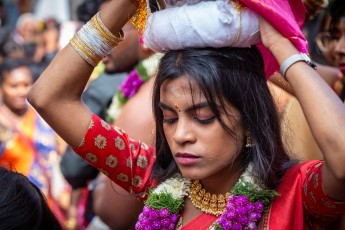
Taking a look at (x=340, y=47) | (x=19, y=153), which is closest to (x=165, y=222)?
(x=340, y=47)

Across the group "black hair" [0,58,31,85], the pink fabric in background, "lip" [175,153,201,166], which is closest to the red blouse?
"lip" [175,153,201,166]

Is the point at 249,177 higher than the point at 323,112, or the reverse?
the point at 323,112

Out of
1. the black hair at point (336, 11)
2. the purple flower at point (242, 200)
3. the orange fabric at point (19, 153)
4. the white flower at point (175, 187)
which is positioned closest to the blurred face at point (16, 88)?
the orange fabric at point (19, 153)

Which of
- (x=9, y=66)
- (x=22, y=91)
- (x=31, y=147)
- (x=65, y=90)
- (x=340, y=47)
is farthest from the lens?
(x=9, y=66)

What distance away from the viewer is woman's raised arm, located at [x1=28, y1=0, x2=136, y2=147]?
2.68 meters

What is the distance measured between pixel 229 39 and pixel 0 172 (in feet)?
2.93

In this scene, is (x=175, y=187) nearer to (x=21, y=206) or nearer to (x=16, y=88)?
(x=21, y=206)

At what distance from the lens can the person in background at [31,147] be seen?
5.10 metres

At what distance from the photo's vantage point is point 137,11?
2641 mm

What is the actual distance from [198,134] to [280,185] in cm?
37

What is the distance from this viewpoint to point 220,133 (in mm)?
2373

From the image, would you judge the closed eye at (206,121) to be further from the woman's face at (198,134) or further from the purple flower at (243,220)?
the purple flower at (243,220)

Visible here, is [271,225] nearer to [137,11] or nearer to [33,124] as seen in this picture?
[137,11]

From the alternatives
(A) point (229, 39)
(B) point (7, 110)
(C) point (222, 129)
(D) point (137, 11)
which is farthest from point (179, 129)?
(B) point (7, 110)
